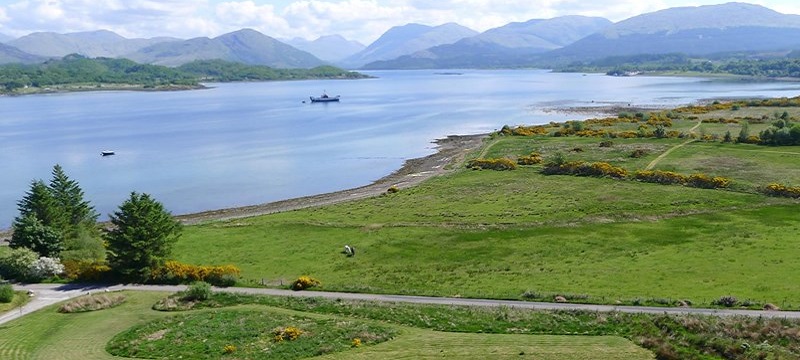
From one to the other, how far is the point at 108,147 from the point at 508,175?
10305 centimetres

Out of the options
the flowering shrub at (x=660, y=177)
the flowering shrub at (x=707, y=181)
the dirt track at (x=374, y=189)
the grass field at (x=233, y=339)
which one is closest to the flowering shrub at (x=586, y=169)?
the flowering shrub at (x=660, y=177)

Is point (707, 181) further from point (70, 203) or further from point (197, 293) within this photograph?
point (70, 203)

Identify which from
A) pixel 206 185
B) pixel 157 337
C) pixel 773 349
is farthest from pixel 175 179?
pixel 773 349

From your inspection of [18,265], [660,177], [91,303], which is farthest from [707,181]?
[18,265]

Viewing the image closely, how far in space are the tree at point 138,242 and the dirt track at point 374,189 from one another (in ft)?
98.6

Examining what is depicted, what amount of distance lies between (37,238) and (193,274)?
16.7m

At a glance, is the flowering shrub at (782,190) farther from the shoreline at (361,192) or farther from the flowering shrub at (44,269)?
the flowering shrub at (44,269)

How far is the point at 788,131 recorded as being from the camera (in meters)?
106

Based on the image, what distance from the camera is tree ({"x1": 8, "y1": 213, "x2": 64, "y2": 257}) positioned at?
175 feet

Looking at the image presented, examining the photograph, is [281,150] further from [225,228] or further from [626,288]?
[626,288]

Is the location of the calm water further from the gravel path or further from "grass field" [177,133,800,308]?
the gravel path

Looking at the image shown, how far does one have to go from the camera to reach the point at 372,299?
4209 centimetres

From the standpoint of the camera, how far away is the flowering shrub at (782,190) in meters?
72.2

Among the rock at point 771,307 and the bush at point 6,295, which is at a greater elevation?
the bush at point 6,295
